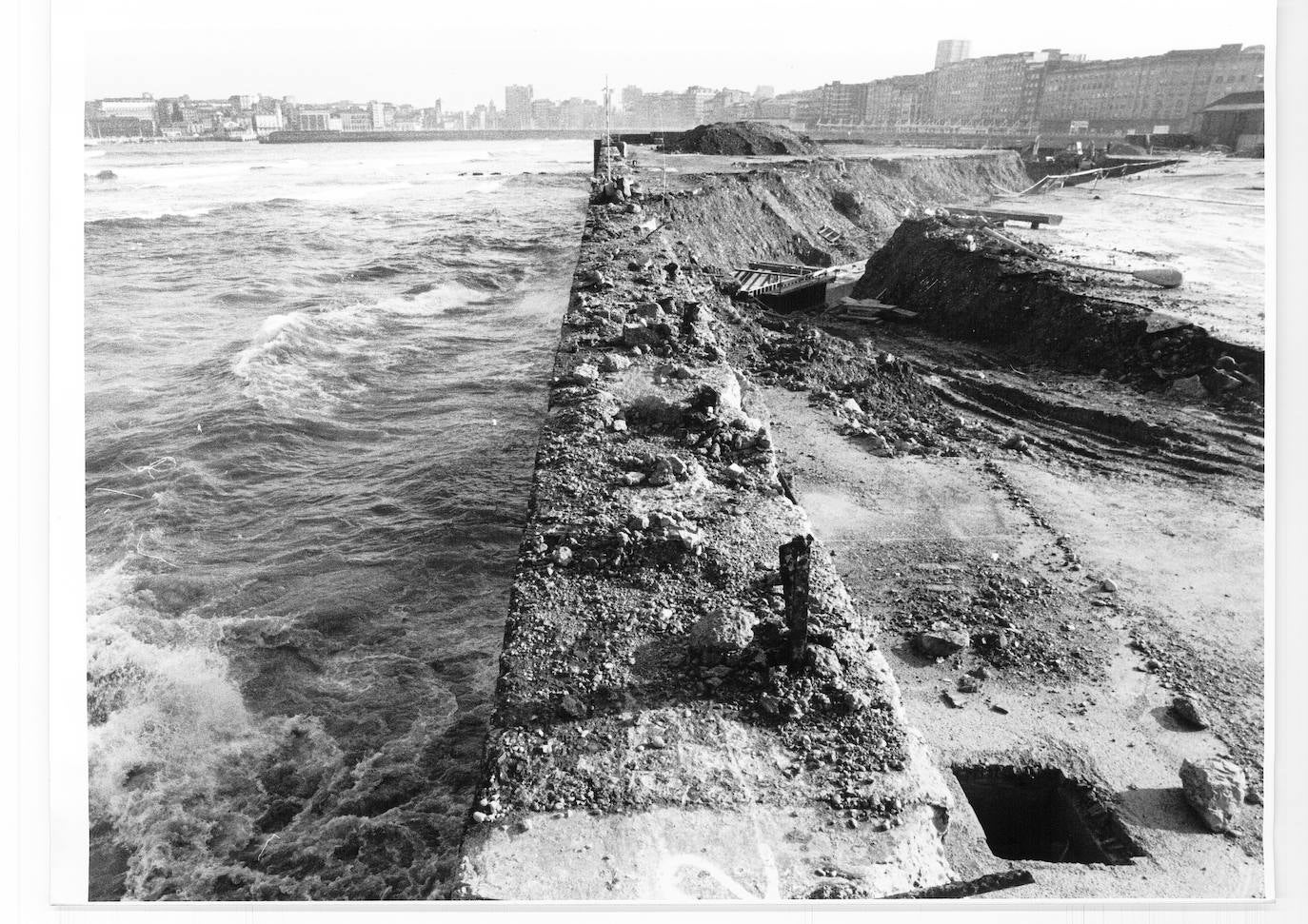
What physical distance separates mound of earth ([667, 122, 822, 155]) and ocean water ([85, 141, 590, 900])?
82.0ft

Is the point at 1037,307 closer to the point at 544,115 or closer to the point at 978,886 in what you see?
the point at 978,886

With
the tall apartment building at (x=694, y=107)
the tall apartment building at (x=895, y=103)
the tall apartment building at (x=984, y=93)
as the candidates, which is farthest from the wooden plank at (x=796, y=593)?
the tall apartment building at (x=895, y=103)

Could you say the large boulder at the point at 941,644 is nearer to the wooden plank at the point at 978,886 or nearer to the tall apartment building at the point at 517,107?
the wooden plank at the point at 978,886

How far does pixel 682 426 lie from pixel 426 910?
25.7ft

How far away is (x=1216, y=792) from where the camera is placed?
8094 millimetres

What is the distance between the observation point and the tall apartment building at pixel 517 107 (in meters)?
21.7

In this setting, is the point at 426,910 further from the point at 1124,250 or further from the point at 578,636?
the point at 1124,250

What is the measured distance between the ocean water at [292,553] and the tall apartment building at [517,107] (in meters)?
6.13

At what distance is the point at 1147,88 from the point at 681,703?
34.7 m

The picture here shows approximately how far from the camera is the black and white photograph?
656cm

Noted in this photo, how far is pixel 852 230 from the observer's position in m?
40.8

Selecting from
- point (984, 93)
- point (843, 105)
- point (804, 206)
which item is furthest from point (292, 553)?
point (843, 105)

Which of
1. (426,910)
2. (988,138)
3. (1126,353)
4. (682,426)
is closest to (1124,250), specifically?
(1126,353)

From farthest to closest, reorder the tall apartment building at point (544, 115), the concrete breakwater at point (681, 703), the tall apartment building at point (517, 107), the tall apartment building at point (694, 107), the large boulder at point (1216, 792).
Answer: the tall apartment building at point (694, 107), the tall apartment building at point (544, 115), the tall apartment building at point (517, 107), the large boulder at point (1216, 792), the concrete breakwater at point (681, 703)
